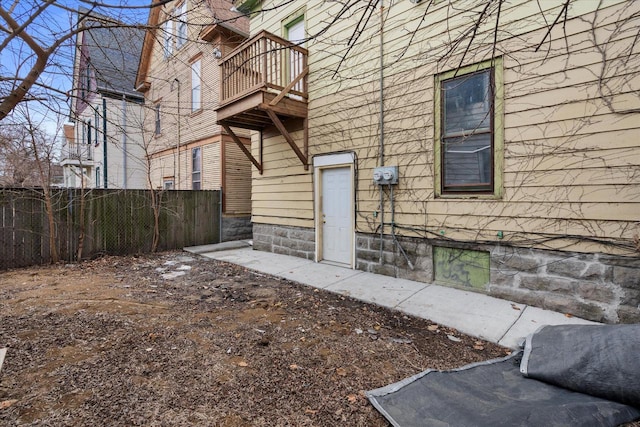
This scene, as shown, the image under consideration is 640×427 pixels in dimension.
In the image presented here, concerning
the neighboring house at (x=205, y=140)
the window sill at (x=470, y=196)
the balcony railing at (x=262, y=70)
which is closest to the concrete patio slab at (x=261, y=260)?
the neighboring house at (x=205, y=140)

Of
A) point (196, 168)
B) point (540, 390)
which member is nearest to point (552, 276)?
point (540, 390)

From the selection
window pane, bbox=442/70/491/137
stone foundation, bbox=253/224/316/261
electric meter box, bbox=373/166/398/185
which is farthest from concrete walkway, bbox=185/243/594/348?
window pane, bbox=442/70/491/137

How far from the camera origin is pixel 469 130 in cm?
439

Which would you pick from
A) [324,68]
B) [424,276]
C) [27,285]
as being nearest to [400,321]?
[424,276]

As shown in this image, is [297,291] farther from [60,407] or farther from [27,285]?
[27,285]

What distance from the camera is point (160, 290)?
4730 millimetres

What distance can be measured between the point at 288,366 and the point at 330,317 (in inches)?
46.3

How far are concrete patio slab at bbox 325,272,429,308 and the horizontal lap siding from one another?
839 millimetres

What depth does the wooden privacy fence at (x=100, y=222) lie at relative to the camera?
6074 mm

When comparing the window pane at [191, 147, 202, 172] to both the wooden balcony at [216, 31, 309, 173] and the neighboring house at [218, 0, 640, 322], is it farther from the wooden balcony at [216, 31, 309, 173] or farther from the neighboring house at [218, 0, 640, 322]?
the neighboring house at [218, 0, 640, 322]

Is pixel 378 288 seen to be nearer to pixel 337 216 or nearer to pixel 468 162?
pixel 337 216

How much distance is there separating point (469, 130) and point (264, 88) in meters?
3.51

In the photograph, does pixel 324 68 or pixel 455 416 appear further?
pixel 324 68

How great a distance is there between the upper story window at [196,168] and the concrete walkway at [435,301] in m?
5.27
